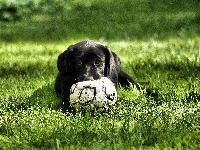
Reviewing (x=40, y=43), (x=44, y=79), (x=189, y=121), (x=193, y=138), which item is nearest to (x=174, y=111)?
(x=189, y=121)

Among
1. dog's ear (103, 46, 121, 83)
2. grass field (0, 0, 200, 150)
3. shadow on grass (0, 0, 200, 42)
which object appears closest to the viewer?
grass field (0, 0, 200, 150)

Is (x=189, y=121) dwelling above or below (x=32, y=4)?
below

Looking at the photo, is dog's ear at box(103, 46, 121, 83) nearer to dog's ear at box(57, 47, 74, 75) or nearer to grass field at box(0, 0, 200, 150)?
grass field at box(0, 0, 200, 150)

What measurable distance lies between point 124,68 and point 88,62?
7.10 feet

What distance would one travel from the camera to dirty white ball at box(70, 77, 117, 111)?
503 cm

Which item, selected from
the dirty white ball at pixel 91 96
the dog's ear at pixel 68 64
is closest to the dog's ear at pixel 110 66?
the dog's ear at pixel 68 64

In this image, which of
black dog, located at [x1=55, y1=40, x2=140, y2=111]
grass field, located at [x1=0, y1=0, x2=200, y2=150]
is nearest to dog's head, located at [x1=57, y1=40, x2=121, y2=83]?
black dog, located at [x1=55, y1=40, x2=140, y2=111]

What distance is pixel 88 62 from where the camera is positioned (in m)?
5.45

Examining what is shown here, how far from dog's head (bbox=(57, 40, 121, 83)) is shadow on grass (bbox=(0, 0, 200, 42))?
5.13 m

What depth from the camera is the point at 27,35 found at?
1118cm

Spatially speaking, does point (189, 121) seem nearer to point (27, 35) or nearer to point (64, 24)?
point (27, 35)

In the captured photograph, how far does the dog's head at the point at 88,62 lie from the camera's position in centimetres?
539

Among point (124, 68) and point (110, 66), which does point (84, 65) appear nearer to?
point (110, 66)

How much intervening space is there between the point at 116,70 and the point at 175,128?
1.69 meters
